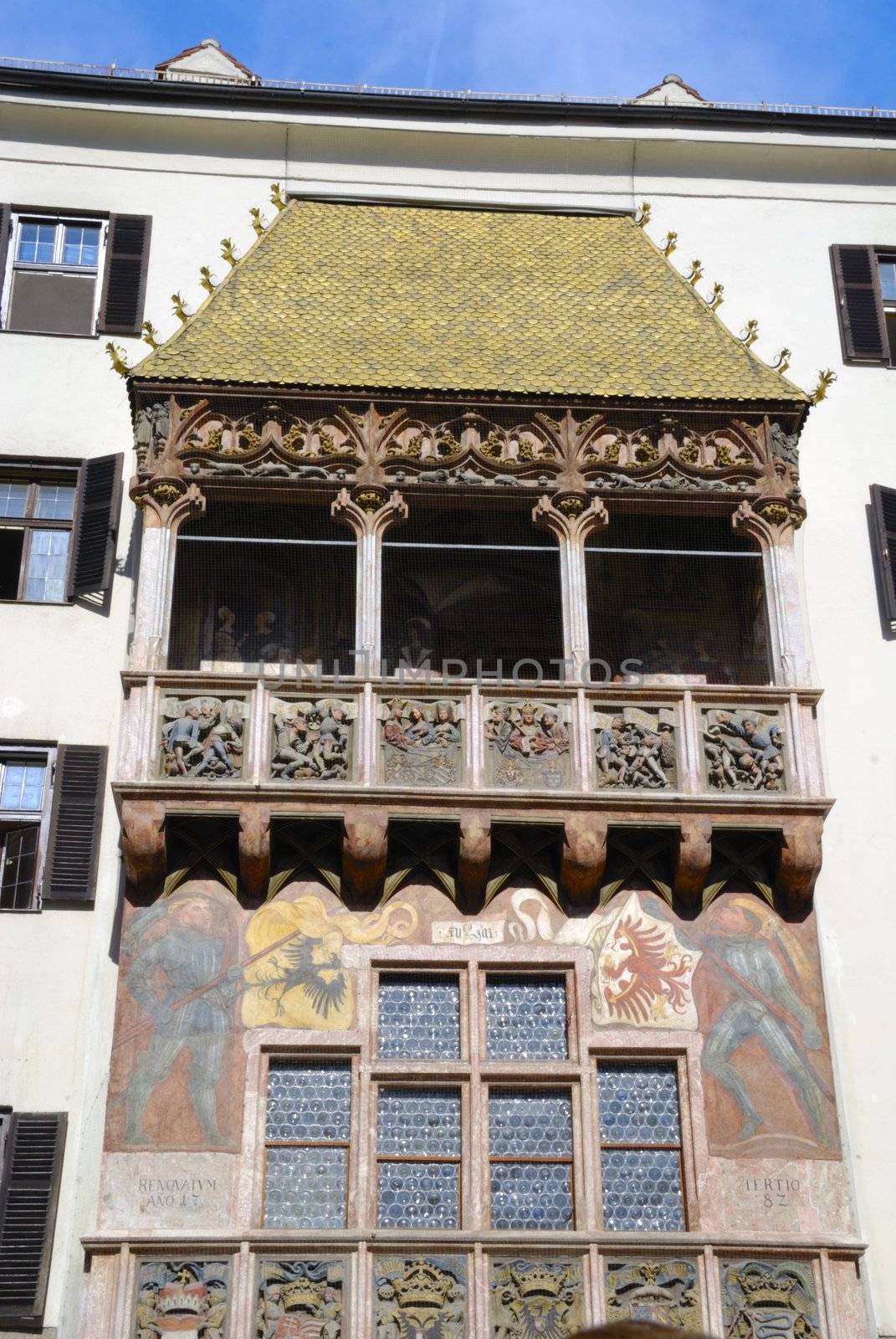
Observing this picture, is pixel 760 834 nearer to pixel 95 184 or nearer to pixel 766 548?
pixel 766 548

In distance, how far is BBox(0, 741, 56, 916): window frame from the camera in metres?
15.8

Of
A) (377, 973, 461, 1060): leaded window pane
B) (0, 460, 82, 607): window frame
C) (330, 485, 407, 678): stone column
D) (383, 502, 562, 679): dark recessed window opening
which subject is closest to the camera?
(377, 973, 461, 1060): leaded window pane

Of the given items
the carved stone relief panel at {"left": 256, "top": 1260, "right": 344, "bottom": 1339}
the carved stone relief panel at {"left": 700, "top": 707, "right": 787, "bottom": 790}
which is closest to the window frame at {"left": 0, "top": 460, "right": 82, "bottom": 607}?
the carved stone relief panel at {"left": 700, "top": 707, "right": 787, "bottom": 790}

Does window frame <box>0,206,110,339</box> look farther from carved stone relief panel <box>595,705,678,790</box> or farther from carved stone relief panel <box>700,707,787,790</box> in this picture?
carved stone relief panel <box>700,707,787,790</box>

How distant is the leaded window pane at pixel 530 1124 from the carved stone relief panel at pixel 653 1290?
99 centimetres

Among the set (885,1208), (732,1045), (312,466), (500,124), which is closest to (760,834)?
(732,1045)

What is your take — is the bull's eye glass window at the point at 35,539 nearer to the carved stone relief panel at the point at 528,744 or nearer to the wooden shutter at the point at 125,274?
the wooden shutter at the point at 125,274

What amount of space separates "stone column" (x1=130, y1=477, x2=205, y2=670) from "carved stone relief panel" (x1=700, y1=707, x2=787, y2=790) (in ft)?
15.0

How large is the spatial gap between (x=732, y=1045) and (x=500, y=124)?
35.4 ft

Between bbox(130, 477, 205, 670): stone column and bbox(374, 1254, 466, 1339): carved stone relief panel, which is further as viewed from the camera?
bbox(130, 477, 205, 670): stone column

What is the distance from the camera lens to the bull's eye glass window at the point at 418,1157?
1400 centimetres

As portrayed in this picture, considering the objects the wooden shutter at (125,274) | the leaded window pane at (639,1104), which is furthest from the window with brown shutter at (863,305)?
the leaded window pane at (639,1104)

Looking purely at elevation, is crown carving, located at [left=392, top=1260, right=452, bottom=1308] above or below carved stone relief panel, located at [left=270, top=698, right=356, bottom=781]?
below

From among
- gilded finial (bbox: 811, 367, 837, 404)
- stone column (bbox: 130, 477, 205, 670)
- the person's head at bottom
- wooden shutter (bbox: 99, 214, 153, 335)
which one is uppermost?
wooden shutter (bbox: 99, 214, 153, 335)
